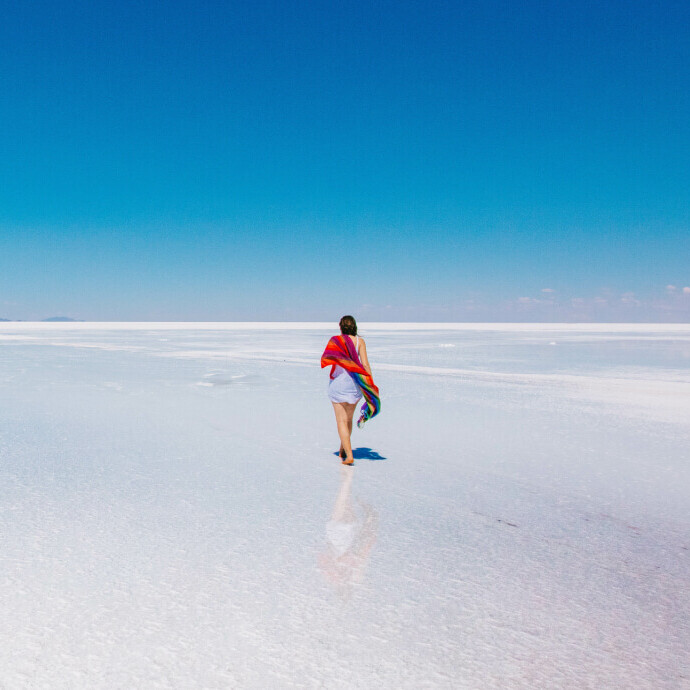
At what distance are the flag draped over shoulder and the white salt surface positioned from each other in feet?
2.07

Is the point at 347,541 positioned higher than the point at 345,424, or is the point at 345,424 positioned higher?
the point at 345,424

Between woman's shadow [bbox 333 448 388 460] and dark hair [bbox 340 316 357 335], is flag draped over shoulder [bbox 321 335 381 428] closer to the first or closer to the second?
dark hair [bbox 340 316 357 335]

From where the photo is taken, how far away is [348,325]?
661 centimetres

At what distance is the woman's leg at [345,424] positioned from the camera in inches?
261

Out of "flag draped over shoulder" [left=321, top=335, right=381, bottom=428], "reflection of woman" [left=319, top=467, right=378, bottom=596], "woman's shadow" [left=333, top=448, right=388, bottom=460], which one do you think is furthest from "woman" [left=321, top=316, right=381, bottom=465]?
"reflection of woman" [left=319, top=467, right=378, bottom=596]

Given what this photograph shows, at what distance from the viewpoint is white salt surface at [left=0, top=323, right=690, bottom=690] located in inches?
109

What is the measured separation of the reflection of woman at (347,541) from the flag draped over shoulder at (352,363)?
4.38 feet

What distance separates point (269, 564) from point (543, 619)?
4.95 ft

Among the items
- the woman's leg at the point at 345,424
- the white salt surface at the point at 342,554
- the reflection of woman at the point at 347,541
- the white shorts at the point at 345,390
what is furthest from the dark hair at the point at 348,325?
the reflection of woman at the point at 347,541

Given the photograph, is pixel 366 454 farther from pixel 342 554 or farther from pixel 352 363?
pixel 342 554

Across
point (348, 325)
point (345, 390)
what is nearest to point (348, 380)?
point (345, 390)

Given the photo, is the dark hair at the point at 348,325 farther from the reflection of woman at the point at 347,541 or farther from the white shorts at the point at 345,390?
the reflection of woman at the point at 347,541

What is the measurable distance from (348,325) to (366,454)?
1.52m

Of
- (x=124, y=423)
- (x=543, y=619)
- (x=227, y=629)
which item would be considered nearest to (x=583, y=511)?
(x=543, y=619)
